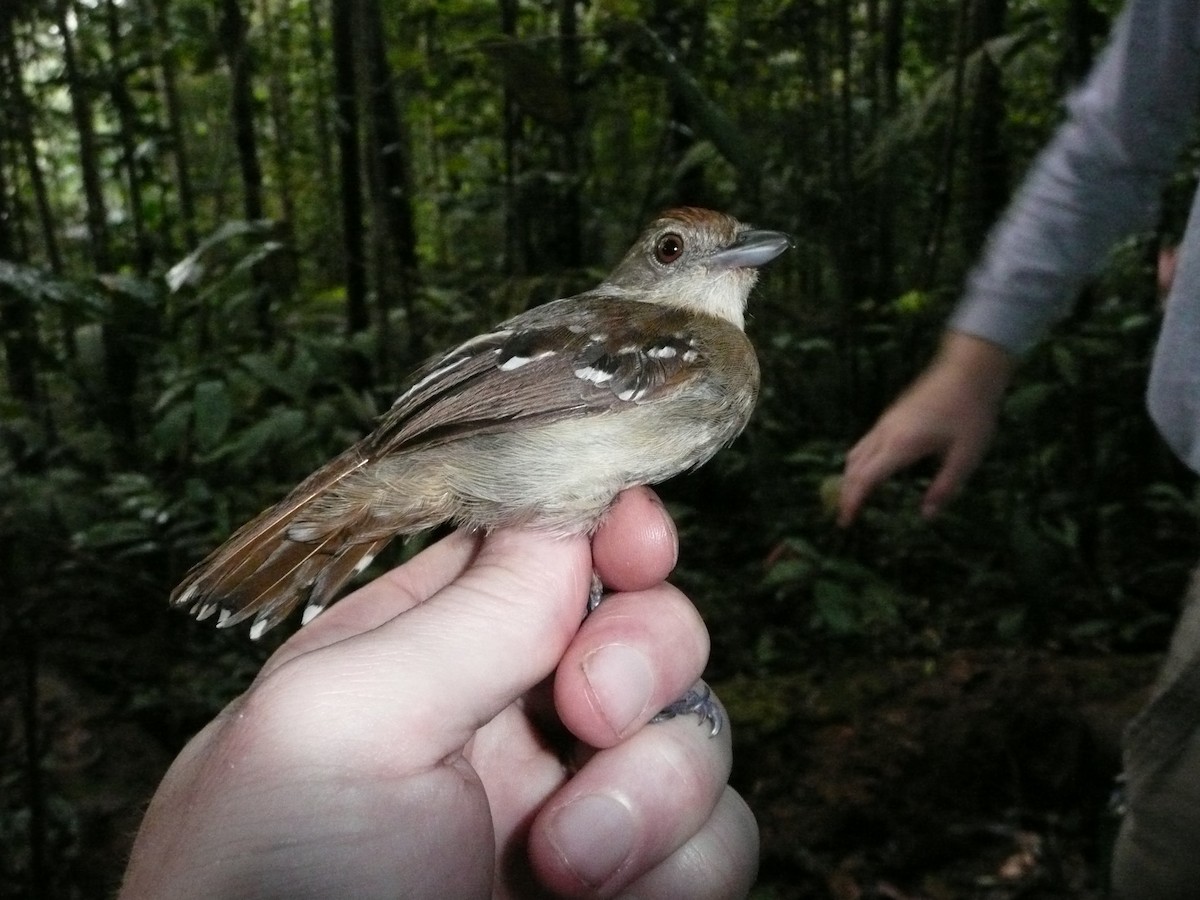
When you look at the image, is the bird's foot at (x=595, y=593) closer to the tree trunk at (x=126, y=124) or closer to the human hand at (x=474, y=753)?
the human hand at (x=474, y=753)

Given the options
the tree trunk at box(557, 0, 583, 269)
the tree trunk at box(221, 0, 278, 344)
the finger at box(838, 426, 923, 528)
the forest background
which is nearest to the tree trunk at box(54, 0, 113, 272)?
the forest background

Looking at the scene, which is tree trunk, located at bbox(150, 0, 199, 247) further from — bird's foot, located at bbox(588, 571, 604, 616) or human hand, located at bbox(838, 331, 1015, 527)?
human hand, located at bbox(838, 331, 1015, 527)

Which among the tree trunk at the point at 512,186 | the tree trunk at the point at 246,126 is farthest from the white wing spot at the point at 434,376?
the tree trunk at the point at 512,186

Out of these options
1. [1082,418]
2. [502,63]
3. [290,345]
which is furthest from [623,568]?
[1082,418]

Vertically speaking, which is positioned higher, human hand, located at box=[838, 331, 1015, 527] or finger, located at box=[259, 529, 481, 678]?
human hand, located at box=[838, 331, 1015, 527]

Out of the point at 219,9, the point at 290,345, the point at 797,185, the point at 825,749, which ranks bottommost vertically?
the point at 825,749

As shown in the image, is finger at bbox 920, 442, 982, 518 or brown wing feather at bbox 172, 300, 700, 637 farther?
finger at bbox 920, 442, 982, 518

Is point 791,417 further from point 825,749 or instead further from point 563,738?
point 563,738
